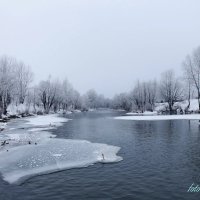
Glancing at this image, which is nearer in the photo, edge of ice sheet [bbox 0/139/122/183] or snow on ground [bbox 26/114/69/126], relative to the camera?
edge of ice sheet [bbox 0/139/122/183]

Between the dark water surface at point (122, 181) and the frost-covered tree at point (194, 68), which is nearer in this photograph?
the dark water surface at point (122, 181)

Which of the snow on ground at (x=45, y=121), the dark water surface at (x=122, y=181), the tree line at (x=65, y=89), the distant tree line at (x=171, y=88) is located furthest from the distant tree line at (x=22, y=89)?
the dark water surface at (x=122, y=181)

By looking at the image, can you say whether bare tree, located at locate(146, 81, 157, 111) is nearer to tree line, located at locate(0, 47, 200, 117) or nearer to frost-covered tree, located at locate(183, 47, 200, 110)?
tree line, located at locate(0, 47, 200, 117)

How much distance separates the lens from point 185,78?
6950cm

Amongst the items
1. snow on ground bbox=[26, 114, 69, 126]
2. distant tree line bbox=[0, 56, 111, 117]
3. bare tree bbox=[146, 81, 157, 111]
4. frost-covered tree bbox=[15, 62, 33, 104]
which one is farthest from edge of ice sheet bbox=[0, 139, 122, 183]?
bare tree bbox=[146, 81, 157, 111]

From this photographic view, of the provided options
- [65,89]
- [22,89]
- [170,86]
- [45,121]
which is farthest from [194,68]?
[65,89]

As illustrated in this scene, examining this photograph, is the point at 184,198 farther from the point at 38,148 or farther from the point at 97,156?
the point at 38,148

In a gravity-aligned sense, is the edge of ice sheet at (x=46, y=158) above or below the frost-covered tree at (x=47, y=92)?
below

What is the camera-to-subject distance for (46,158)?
656 inches

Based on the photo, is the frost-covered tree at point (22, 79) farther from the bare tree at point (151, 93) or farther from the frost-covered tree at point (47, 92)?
the bare tree at point (151, 93)

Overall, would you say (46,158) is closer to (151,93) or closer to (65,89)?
(151,93)

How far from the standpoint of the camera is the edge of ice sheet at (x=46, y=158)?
13751mm

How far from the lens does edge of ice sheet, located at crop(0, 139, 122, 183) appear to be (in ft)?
45.1

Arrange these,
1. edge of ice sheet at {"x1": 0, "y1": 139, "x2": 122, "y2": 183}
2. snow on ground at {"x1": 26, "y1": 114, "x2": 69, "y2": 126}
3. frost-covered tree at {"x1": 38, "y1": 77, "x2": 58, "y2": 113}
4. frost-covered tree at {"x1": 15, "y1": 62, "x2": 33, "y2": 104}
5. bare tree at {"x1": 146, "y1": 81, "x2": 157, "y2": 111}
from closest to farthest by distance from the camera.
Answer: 1. edge of ice sheet at {"x1": 0, "y1": 139, "x2": 122, "y2": 183}
2. snow on ground at {"x1": 26, "y1": 114, "x2": 69, "y2": 126}
3. frost-covered tree at {"x1": 15, "y1": 62, "x2": 33, "y2": 104}
4. frost-covered tree at {"x1": 38, "y1": 77, "x2": 58, "y2": 113}
5. bare tree at {"x1": 146, "y1": 81, "x2": 157, "y2": 111}
